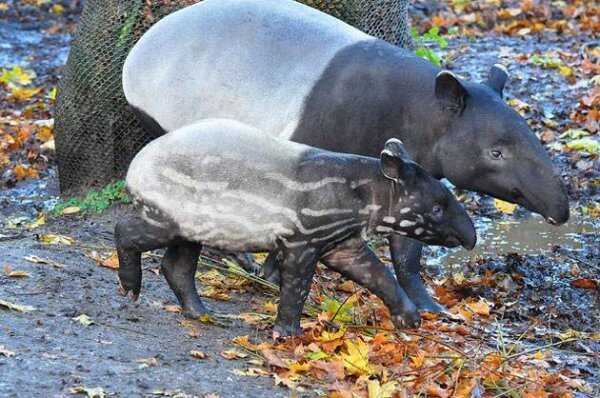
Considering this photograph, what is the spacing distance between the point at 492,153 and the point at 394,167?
800 mm

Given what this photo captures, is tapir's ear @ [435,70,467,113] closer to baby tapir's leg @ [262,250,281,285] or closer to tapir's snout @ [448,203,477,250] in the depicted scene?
tapir's snout @ [448,203,477,250]

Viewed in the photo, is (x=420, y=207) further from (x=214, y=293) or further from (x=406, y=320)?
(x=214, y=293)

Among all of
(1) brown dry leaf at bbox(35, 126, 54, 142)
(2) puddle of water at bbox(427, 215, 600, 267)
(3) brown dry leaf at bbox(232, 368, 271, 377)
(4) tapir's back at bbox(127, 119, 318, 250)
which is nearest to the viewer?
(3) brown dry leaf at bbox(232, 368, 271, 377)

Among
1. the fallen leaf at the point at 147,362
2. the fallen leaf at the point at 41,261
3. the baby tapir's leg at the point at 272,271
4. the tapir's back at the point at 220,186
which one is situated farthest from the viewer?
the baby tapir's leg at the point at 272,271

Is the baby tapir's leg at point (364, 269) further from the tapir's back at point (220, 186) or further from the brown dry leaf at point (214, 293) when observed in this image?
the brown dry leaf at point (214, 293)

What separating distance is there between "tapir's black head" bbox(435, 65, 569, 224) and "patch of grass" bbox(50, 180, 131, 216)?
2.88 metres

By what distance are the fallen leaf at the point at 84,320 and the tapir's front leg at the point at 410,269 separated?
182 cm

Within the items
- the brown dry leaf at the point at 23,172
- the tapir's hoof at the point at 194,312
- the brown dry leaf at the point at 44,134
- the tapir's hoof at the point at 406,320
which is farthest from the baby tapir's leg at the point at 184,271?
the brown dry leaf at the point at 44,134

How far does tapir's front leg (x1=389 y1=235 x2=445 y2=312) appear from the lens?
6246 mm

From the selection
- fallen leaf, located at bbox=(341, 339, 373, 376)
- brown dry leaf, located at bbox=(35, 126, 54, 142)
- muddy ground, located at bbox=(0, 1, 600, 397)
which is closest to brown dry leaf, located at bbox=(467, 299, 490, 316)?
muddy ground, located at bbox=(0, 1, 600, 397)

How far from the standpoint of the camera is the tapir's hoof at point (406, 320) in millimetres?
5562

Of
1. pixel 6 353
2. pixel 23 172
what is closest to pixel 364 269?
pixel 6 353

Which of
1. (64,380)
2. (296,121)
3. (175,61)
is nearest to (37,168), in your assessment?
(175,61)

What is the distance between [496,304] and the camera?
6.64 meters
